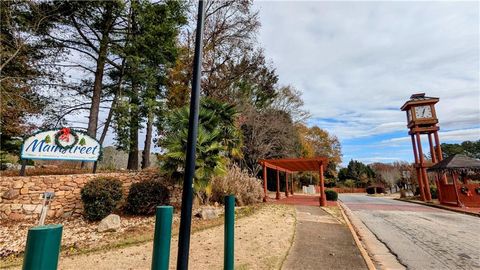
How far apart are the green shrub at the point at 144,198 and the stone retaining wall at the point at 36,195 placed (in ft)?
6.08

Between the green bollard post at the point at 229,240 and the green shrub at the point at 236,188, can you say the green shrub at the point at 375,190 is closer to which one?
the green shrub at the point at 236,188

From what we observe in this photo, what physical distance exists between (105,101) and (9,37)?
14.8ft

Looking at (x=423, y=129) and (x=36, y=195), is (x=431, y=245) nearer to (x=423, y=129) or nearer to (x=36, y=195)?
(x=36, y=195)

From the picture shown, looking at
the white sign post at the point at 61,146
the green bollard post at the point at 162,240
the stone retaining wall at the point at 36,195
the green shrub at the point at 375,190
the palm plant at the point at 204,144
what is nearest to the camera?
the green bollard post at the point at 162,240

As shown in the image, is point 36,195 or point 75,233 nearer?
point 75,233

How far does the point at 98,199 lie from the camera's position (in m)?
7.53

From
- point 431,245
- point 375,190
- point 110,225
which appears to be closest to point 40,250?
point 110,225

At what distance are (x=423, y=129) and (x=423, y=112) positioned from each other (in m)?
1.51

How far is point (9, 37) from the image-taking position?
10.4 metres

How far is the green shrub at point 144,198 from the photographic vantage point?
8102 millimetres

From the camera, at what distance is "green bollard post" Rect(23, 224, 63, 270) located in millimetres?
1264

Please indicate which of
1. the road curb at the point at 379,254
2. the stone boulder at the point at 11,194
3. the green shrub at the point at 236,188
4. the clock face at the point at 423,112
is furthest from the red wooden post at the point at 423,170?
the stone boulder at the point at 11,194

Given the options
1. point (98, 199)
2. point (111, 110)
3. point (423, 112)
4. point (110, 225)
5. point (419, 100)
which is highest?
point (419, 100)

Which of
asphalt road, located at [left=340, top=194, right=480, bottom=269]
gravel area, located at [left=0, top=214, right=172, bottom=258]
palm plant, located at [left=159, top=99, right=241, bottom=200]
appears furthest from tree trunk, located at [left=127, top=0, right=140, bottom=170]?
asphalt road, located at [left=340, top=194, right=480, bottom=269]
